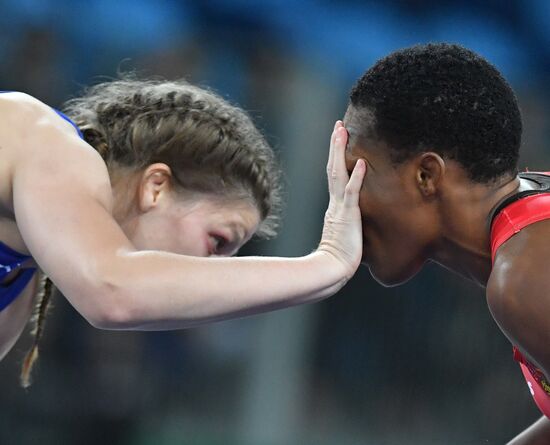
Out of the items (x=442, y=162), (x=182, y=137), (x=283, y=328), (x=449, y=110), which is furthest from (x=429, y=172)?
(x=283, y=328)

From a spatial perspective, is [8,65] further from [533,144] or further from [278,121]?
[533,144]

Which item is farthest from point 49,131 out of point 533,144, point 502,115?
point 533,144

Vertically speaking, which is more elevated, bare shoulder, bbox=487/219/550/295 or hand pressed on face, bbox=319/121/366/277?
bare shoulder, bbox=487/219/550/295

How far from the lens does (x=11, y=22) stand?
4516mm

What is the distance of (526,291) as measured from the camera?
5.16 feet

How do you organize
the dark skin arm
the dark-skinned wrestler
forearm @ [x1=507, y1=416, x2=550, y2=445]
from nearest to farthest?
the dark skin arm < the dark-skinned wrestler < forearm @ [x1=507, y1=416, x2=550, y2=445]

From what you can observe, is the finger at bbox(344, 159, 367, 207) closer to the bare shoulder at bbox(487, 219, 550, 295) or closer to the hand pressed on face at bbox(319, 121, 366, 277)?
the hand pressed on face at bbox(319, 121, 366, 277)

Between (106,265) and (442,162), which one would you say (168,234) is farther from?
(442,162)

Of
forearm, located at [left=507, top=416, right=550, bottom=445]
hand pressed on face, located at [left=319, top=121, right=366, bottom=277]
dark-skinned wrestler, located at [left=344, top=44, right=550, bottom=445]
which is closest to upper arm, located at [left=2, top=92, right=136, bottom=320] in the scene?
hand pressed on face, located at [left=319, top=121, right=366, bottom=277]

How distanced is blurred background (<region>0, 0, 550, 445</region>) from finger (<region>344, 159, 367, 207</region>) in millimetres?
2169

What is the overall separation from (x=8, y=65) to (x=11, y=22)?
0.75ft

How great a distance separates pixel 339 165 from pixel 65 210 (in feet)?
2.05

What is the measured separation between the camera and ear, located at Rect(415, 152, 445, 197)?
190 cm

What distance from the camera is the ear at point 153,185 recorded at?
2049 mm
